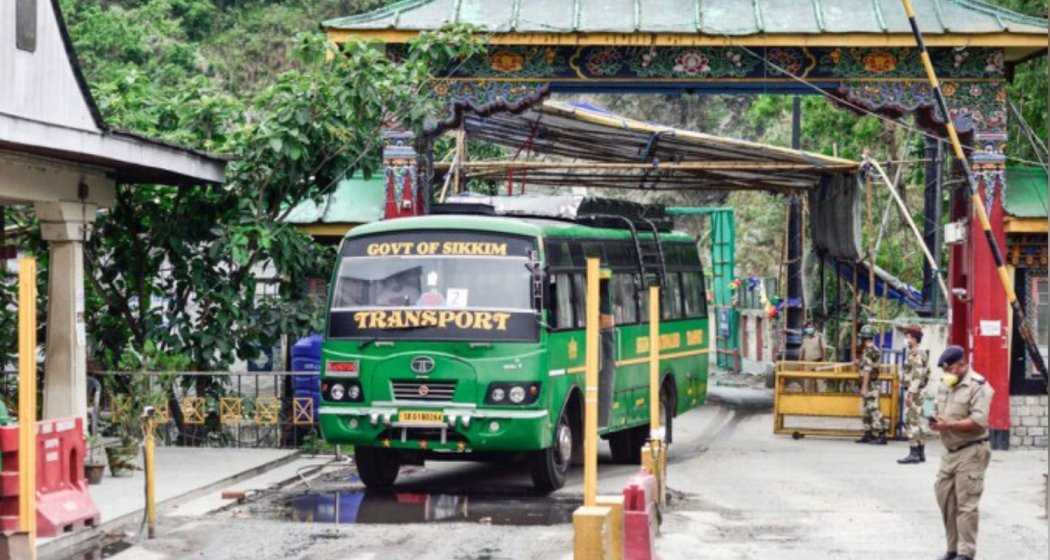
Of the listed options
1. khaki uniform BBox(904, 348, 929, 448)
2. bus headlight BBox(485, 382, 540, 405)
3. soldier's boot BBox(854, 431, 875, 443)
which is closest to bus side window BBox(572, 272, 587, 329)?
bus headlight BBox(485, 382, 540, 405)

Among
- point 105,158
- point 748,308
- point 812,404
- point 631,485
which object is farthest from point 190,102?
point 748,308

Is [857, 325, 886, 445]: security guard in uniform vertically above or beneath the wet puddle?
above

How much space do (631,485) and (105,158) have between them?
26.0 ft

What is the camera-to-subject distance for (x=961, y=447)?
13664mm

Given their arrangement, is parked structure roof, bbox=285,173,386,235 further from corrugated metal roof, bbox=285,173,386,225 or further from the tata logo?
the tata logo

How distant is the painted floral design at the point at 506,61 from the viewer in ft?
78.4

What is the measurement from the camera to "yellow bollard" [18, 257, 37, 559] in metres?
12.0

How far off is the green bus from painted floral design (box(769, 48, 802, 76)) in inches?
220

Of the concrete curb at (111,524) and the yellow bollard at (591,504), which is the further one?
the concrete curb at (111,524)

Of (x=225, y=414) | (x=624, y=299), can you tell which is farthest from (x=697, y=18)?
(x=225, y=414)

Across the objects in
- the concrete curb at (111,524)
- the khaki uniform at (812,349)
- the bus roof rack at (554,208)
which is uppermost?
the bus roof rack at (554,208)

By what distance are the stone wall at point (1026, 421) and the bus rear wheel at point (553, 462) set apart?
8.32 meters

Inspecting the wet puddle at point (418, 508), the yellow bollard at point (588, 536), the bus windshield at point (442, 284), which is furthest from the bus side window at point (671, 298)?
the yellow bollard at point (588, 536)

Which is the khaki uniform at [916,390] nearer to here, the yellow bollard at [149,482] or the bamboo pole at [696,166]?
the bamboo pole at [696,166]
